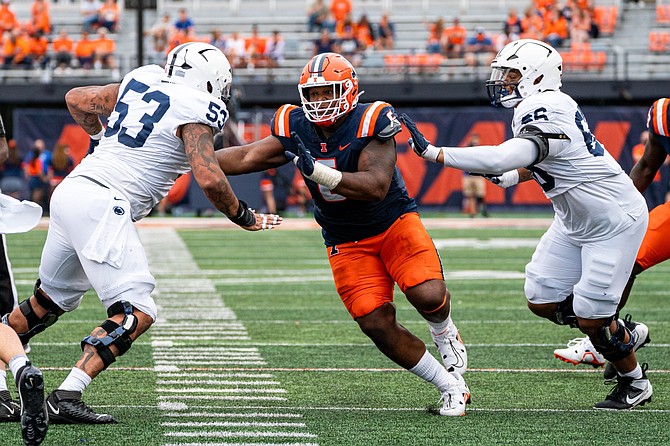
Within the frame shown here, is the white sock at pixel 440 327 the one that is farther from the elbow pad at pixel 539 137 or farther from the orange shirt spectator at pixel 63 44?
the orange shirt spectator at pixel 63 44

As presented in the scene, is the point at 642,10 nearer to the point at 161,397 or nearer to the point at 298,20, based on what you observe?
the point at 298,20

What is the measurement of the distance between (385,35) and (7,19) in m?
7.87

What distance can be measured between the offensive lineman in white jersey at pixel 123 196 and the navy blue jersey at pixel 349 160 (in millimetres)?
370

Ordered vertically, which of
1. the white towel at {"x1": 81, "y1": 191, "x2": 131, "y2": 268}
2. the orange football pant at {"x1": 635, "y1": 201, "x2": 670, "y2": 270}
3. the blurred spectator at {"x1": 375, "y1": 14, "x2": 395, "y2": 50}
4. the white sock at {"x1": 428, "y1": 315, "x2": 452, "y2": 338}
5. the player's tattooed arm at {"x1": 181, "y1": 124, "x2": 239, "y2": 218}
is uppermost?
the player's tattooed arm at {"x1": 181, "y1": 124, "x2": 239, "y2": 218}

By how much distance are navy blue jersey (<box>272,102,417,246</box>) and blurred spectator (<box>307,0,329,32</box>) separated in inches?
721

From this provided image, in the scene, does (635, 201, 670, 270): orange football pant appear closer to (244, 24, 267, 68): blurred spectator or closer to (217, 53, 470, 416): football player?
(217, 53, 470, 416): football player

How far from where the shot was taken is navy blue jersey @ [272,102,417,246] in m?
5.13

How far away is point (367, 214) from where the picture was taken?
5348mm

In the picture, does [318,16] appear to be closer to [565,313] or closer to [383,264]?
[565,313]

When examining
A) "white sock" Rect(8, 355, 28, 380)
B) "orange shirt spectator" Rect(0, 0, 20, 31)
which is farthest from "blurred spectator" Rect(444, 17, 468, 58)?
"white sock" Rect(8, 355, 28, 380)

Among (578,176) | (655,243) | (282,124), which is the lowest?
(655,243)

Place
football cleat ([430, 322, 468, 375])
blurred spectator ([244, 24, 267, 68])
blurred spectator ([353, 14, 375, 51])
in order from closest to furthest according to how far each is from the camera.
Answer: football cleat ([430, 322, 468, 375]) → blurred spectator ([244, 24, 267, 68]) → blurred spectator ([353, 14, 375, 51])

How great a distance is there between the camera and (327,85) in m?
5.13

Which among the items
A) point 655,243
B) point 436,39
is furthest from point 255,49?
point 655,243
